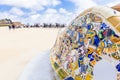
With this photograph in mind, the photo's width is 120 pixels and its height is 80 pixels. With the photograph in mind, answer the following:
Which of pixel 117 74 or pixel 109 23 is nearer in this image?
pixel 117 74

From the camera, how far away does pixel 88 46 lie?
371 cm

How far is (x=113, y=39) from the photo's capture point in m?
3.27

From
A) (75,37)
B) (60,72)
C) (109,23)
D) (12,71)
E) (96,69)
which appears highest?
(109,23)

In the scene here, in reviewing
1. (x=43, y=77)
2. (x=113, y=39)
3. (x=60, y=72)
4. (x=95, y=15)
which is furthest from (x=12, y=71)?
(x=113, y=39)

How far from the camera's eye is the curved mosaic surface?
3.27 m

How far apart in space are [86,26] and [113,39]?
0.76 metres

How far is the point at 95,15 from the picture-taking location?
3.83m

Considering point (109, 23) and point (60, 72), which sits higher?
point (109, 23)

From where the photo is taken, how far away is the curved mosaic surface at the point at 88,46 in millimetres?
3270

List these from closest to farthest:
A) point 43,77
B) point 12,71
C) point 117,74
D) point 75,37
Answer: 1. point 117,74
2. point 75,37
3. point 43,77
4. point 12,71

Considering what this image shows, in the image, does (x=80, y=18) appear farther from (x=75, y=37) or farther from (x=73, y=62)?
(x=73, y=62)

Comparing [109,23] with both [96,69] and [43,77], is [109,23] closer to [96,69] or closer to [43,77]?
[96,69]

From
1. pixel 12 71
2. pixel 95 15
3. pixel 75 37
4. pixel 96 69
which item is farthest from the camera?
pixel 12 71

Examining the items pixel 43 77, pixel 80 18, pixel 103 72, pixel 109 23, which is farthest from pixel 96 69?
pixel 43 77
